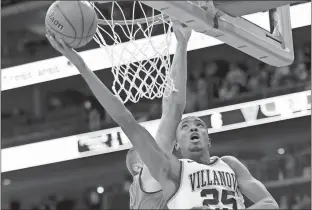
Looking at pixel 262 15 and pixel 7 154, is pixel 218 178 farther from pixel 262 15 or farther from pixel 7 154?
pixel 7 154

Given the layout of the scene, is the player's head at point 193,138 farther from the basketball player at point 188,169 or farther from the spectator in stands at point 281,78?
the spectator in stands at point 281,78

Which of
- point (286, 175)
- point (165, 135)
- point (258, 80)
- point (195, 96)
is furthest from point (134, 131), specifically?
point (195, 96)

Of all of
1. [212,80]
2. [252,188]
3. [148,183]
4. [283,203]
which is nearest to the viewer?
[252,188]

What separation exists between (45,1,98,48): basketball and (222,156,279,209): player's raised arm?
95 centimetres

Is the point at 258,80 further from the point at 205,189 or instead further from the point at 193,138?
the point at 205,189

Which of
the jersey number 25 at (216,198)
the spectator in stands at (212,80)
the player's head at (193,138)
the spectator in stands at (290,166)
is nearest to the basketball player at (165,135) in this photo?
the player's head at (193,138)

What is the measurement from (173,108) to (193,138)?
0.34 m

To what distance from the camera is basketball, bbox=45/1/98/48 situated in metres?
3.08

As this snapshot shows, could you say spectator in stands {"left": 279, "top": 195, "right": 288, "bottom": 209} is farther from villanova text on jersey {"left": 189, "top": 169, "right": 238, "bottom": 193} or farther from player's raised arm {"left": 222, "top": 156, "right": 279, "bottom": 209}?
villanova text on jersey {"left": 189, "top": 169, "right": 238, "bottom": 193}

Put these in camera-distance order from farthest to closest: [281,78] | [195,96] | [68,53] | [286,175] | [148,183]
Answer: [195,96] < [281,78] < [286,175] < [148,183] < [68,53]

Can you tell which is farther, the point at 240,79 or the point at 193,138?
the point at 240,79

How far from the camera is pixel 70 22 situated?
3107 mm

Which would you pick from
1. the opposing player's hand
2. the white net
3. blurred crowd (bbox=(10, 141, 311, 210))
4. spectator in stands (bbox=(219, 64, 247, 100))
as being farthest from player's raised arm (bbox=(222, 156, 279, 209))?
spectator in stands (bbox=(219, 64, 247, 100))

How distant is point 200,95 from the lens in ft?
34.9
